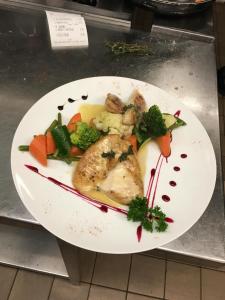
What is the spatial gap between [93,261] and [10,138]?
1.01 meters

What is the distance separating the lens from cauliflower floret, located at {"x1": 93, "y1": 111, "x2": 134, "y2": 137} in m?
1.09

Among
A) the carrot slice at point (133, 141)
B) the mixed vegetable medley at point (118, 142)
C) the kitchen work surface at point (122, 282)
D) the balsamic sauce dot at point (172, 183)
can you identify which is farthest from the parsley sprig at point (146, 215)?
the kitchen work surface at point (122, 282)

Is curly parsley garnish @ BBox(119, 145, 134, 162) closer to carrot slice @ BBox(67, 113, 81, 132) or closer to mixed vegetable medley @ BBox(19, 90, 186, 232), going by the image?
mixed vegetable medley @ BBox(19, 90, 186, 232)

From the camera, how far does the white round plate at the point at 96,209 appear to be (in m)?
0.86

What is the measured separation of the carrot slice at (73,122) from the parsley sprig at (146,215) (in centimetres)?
34

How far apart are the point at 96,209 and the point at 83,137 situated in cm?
25

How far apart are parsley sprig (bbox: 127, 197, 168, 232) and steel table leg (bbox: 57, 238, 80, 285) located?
0.97ft

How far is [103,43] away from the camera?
155 centimetres

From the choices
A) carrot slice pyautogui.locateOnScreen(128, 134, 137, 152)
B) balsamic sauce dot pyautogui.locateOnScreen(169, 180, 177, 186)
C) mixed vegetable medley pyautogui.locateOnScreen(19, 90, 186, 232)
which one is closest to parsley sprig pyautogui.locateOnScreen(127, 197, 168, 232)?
mixed vegetable medley pyautogui.locateOnScreen(19, 90, 186, 232)

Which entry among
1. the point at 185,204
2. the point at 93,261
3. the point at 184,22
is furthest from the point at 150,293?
the point at 184,22

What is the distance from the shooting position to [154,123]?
1059mm

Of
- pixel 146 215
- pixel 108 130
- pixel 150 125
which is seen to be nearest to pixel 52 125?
pixel 108 130

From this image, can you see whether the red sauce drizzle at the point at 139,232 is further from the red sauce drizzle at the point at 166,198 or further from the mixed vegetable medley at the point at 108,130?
the mixed vegetable medley at the point at 108,130

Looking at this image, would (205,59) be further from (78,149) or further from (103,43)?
(78,149)
